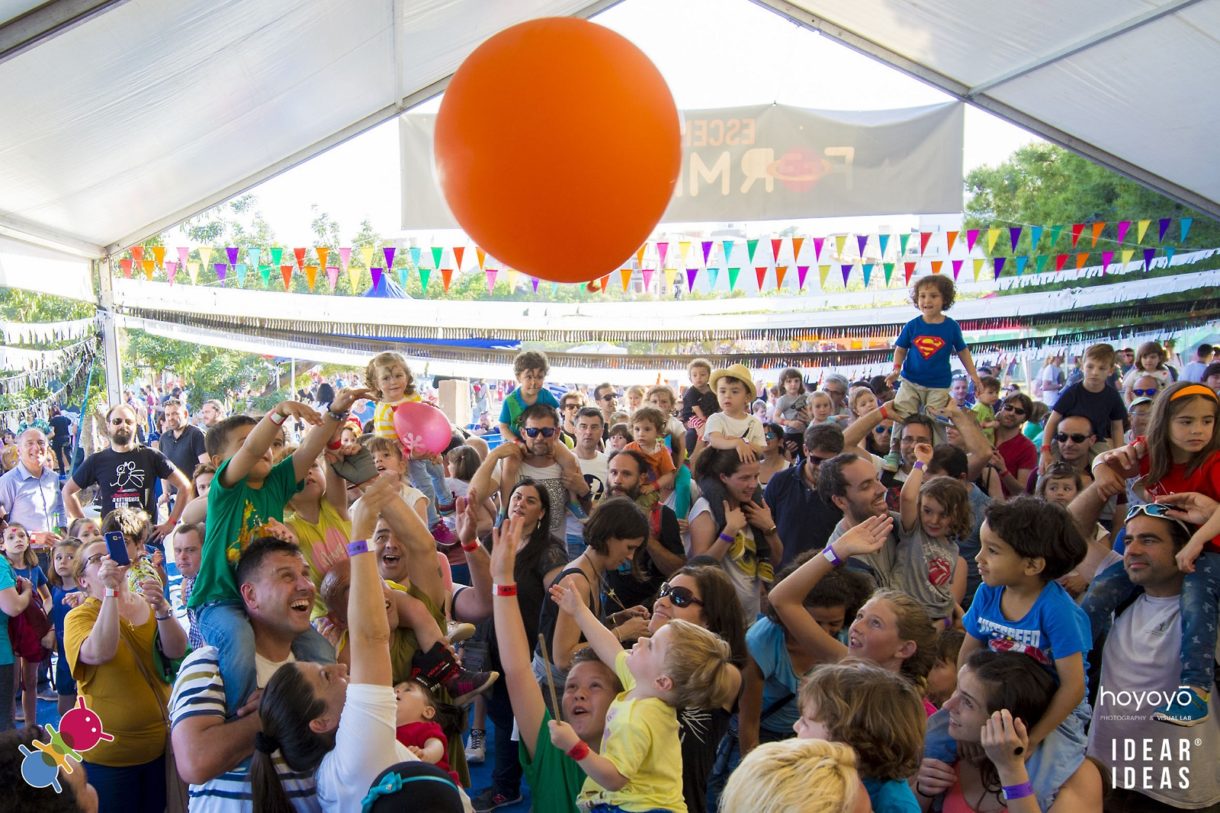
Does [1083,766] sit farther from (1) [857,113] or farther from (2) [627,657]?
(1) [857,113]

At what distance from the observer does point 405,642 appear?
2.33m

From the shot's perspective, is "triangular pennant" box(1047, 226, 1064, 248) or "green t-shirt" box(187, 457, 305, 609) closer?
"green t-shirt" box(187, 457, 305, 609)

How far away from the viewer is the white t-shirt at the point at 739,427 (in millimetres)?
4633

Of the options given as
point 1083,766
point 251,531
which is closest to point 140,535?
point 251,531

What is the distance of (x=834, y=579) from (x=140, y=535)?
2.63 metres

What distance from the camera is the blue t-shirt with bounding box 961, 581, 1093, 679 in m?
2.06

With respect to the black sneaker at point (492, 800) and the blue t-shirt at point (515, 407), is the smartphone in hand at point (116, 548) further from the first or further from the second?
the blue t-shirt at point (515, 407)

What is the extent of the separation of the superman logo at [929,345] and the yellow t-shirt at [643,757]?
3.80 metres

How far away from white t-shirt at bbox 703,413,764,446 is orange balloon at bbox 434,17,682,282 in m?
2.79

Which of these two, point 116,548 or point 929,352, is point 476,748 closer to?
point 116,548

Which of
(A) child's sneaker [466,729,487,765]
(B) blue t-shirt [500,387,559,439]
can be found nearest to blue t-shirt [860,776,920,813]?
(A) child's sneaker [466,729,487,765]

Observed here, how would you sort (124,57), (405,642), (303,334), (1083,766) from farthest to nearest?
(303,334) < (124,57) < (405,642) < (1083,766)

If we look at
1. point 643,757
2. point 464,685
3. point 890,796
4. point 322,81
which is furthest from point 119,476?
point 890,796

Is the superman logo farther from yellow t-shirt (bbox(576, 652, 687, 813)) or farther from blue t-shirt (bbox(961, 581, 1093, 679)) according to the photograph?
yellow t-shirt (bbox(576, 652, 687, 813))
